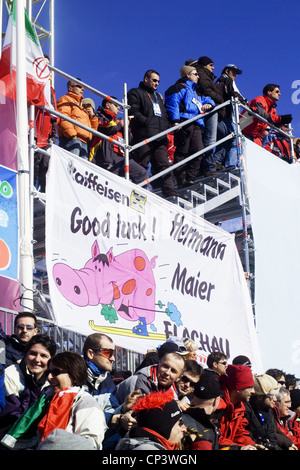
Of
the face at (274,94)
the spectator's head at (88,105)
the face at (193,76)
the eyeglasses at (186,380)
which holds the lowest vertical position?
the eyeglasses at (186,380)

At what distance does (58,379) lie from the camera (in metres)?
5.52

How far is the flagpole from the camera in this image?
795 centimetres

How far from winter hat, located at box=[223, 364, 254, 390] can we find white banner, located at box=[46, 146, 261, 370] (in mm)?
1815

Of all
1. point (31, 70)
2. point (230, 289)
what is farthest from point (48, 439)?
point (230, 289)

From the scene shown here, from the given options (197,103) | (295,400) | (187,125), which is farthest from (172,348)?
(197,103)

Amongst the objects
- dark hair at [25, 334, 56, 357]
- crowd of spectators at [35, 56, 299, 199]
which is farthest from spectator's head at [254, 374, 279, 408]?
crowd of spectators at [35, 56, 299, 199]

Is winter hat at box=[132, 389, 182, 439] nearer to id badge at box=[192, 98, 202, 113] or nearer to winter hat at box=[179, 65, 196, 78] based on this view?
id badge at box=[192, 98, 202, 113]

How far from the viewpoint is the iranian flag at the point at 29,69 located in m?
9.16

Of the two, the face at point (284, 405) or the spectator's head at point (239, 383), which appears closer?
the spectator's head at point (239, 383)

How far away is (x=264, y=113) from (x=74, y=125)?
4310 millimetres

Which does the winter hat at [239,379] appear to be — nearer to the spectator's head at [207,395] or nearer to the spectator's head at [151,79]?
the spectator's head at [207,395]

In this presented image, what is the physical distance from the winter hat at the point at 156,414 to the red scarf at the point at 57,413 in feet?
1.50

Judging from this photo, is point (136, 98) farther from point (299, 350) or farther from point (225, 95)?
point (299, 350)

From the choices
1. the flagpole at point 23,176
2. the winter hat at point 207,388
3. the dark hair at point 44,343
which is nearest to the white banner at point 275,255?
the flagpole at point 23,176
